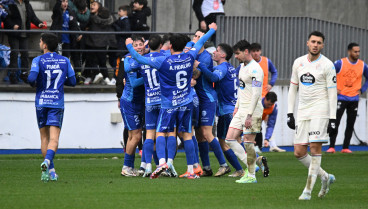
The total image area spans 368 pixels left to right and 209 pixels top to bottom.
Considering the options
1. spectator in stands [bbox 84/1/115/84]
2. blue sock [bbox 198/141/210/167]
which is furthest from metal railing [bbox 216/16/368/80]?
blue sock [bbox 198/141/210/167]

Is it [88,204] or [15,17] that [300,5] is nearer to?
[15,17]

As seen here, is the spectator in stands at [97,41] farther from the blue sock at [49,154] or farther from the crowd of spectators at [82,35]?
the blue sock at [49,154]

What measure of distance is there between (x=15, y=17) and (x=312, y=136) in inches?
495

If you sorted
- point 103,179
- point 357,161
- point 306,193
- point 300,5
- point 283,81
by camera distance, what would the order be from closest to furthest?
1. point 306,193
2. point 103,179
3. point 357,161
4. point 283,81
5. point 300,5

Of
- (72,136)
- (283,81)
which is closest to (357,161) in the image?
(283,81)

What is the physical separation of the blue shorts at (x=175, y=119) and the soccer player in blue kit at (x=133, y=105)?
953 mm

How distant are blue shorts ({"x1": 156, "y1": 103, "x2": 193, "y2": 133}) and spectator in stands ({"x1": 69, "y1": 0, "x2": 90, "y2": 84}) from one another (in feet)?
30.8

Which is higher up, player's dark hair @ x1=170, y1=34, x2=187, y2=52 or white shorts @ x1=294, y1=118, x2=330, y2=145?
player's dark hair @ x1=170, y1=34, x2=187, y2=52

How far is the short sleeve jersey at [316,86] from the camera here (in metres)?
11.0

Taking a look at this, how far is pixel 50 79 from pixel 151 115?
177 centimetres

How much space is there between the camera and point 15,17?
71.6 feet

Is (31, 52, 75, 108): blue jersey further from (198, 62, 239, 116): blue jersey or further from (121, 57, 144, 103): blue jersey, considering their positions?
(198, 62, 239, 116): blue jersey

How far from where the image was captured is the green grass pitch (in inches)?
403

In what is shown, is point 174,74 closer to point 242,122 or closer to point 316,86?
point 242,122
